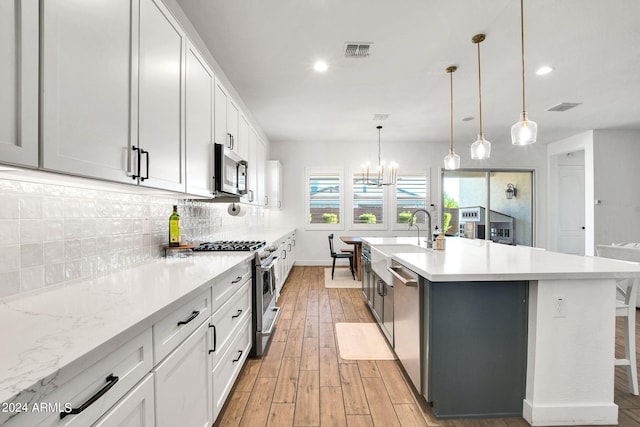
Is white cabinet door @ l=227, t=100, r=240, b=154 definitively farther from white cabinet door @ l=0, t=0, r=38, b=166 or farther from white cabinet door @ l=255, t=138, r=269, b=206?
white cabinet door @ l=0, t=0, r=38, b=166

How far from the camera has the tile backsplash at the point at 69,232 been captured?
3.74 feet

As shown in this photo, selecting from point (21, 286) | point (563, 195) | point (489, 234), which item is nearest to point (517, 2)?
point (21, 286)

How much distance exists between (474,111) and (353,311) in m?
3.67

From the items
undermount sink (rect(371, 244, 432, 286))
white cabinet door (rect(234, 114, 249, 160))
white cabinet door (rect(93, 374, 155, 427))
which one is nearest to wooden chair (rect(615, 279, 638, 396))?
undermount sink (rect(371, 244, 432, 286))

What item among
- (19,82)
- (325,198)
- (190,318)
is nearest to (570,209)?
(325,198)

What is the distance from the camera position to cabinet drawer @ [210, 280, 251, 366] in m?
1.58

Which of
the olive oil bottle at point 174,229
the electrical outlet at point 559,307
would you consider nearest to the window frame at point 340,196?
the olive oil bottle at point 174,229

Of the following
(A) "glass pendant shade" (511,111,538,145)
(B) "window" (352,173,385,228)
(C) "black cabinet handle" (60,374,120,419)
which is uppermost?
(A) "glass pendant shade" (511,111,538,145)

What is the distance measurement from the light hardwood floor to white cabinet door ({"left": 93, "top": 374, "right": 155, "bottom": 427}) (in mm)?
920

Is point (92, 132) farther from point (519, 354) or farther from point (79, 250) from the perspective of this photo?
point (519, 354)

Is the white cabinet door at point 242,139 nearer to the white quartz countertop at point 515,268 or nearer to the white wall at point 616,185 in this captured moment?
the white quartz countertop at point 515,268

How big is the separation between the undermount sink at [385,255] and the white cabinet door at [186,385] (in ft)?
5.15

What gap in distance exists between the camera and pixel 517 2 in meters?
2.23

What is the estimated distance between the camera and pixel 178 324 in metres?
1.19
